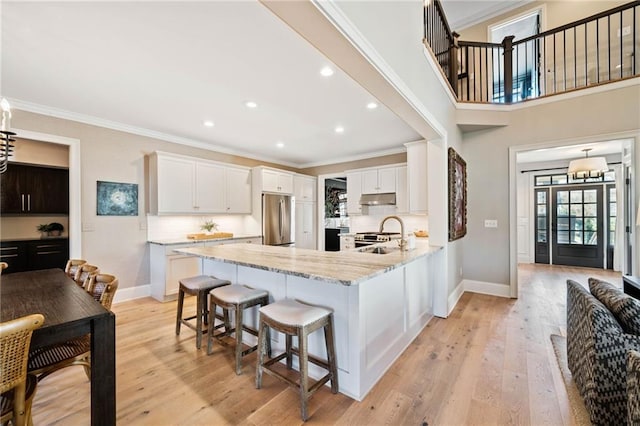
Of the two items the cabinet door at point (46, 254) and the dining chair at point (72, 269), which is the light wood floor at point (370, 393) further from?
the cabinet door at point (46, 254)

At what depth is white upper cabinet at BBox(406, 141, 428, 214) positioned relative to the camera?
421cm

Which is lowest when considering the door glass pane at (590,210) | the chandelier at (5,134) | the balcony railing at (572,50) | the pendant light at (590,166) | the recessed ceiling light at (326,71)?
the door glass pane at (590,210)

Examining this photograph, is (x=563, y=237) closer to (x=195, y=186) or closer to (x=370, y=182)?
(x=370, y=182)

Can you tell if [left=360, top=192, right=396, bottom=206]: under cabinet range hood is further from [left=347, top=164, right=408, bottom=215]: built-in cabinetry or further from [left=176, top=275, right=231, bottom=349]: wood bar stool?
[left=176, top=275, right=231, bottom=349]: wood bar stool

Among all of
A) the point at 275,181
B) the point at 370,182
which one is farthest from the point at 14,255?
the point at 370,182

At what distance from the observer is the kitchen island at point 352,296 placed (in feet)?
5.95

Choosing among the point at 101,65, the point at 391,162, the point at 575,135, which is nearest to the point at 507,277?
the point at 575,135

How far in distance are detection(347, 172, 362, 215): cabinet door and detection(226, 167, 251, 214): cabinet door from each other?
6.90ft

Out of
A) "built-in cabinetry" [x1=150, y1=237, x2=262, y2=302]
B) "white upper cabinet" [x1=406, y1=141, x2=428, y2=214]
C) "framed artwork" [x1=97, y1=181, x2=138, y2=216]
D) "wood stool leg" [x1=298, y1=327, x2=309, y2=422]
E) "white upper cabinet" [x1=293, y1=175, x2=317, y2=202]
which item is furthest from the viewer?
"white upper cabinet" [x1=293, y1=175, x2=317, y2=202]

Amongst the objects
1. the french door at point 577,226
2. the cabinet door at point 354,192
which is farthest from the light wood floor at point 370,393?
the french door at point 577,226

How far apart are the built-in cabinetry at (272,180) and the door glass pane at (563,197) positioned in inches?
251

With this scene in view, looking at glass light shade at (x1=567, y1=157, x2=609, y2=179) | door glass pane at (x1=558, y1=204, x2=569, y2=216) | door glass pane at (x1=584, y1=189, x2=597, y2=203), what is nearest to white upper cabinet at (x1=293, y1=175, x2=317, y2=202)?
glass light shade at (x1=567, y1=157, x2=609, y2=179)

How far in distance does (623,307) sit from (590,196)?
636 cm

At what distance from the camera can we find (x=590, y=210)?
6.07 m
